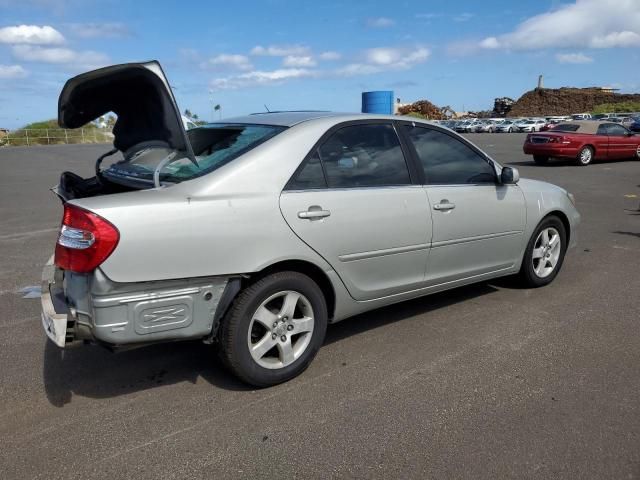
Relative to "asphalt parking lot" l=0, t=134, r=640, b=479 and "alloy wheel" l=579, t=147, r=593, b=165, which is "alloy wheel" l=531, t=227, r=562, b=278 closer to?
"asphalt parking lot" l=0, t=134, r=640, b=479

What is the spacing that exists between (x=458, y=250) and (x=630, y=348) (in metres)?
1.36

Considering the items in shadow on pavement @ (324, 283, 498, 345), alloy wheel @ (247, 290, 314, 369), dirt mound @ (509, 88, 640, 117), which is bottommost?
shadow on pavement @ (324, 283, 498, 345)

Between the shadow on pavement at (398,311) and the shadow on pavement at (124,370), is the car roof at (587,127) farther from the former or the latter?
the shadow on pavement at (124,370)

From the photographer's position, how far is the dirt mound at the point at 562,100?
76.4 meters

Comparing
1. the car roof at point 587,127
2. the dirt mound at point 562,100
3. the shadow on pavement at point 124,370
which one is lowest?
the shadow on pavement at point 124,370

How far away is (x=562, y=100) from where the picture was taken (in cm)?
7825

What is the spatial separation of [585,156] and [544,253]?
14646mm

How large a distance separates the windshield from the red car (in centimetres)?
1600

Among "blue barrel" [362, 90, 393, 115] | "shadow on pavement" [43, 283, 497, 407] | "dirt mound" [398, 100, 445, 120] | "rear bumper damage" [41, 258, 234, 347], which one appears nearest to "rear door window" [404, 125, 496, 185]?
"shadow on pavement" [43, 283, 497, 407]

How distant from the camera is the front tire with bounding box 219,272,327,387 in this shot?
10.4 feet

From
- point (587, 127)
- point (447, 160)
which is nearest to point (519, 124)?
point (587, 127)

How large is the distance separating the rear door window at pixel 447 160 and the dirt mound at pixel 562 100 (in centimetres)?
8006

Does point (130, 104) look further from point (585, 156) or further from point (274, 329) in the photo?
point (585, 156)

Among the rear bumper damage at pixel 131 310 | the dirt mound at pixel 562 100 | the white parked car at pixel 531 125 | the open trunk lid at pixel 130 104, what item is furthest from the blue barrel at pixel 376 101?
the dirt mound at pixel 562 100
